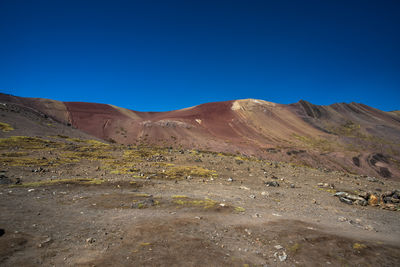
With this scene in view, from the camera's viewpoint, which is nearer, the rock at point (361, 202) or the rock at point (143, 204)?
the rock at point (143, 204)

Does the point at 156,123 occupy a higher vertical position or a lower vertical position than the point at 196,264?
higher

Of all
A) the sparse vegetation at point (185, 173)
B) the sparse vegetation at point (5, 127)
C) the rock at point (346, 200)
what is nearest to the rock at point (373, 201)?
the rock at point (346, 200)

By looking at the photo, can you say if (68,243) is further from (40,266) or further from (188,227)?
(188,227)

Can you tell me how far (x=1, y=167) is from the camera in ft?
52.2

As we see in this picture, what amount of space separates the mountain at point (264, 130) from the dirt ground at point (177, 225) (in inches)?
1306

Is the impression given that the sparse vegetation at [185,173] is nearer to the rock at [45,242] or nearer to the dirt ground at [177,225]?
the dirt ground at [177,225]

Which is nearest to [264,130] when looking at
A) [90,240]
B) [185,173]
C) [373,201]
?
[185,173]

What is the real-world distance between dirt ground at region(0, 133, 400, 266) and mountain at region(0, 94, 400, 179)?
33.2 m

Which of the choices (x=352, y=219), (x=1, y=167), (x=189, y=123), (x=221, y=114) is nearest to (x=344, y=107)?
(x=221, y=114)

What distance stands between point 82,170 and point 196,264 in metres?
16.1

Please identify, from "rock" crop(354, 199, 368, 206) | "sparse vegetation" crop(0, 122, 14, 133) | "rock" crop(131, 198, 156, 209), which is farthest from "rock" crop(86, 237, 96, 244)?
"sparse vegetation" crop(0, 122, 14, 133)

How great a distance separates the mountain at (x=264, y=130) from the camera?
155 feet

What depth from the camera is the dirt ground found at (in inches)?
237

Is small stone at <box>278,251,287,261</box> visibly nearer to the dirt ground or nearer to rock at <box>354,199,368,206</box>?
the dirt ground
